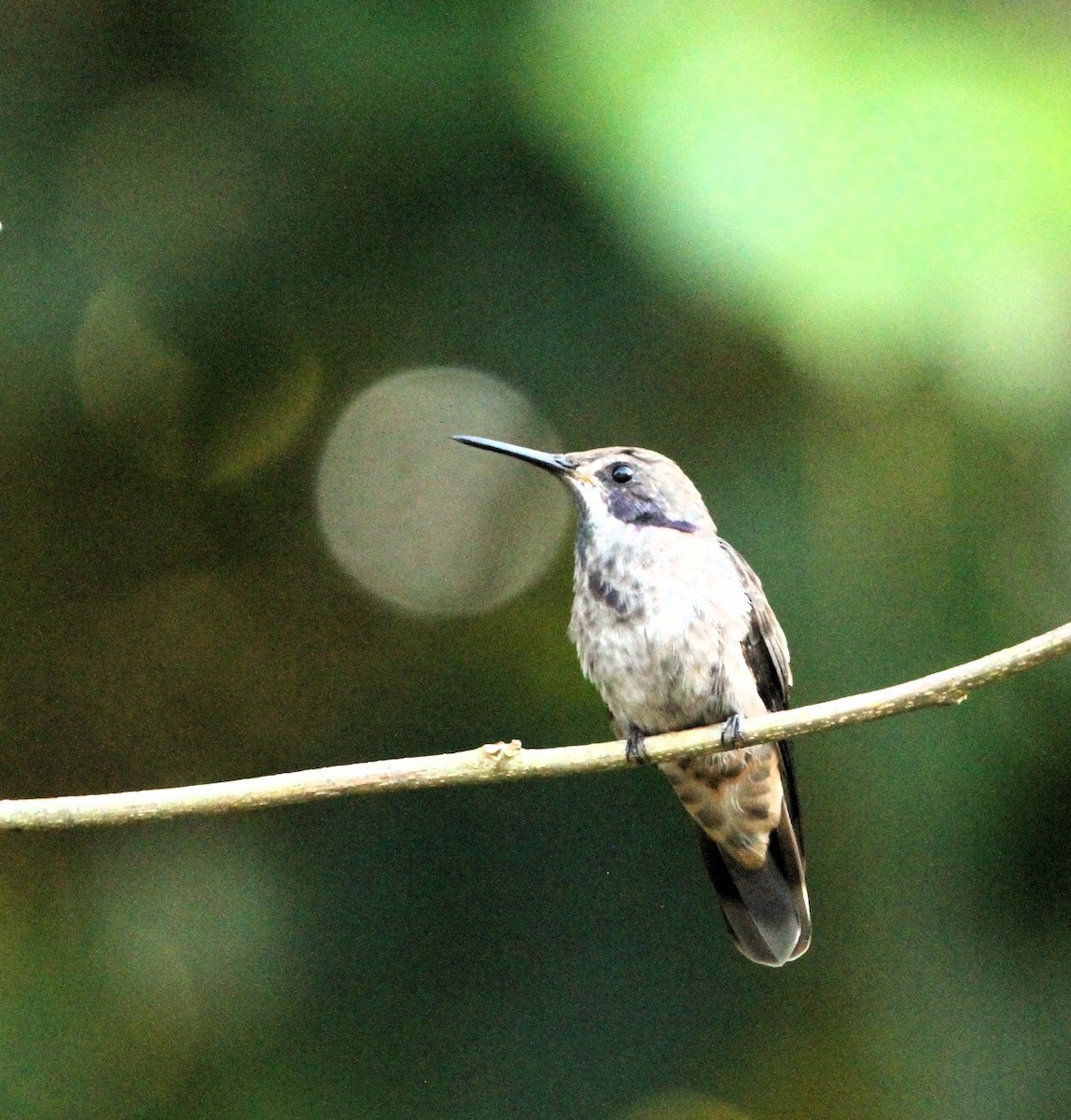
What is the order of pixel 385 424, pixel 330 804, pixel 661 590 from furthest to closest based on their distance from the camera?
1. pixel 385 424
2. pixel 330 804
3. pixel 661 590

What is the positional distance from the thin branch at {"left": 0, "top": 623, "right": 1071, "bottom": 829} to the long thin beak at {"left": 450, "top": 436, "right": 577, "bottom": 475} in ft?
3.68

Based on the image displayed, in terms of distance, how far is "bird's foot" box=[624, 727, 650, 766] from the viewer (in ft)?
7.80

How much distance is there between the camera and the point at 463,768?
217 centimetres

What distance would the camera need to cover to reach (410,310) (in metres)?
3.60

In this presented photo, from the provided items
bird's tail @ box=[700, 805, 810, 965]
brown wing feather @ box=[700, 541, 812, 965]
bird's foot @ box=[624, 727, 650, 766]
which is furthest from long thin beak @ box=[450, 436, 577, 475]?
bird's tail @ box=[700, 805, 810, 965]

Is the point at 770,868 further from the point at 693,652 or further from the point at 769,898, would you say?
the point at 693,652

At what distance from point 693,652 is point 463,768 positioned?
1.08 m

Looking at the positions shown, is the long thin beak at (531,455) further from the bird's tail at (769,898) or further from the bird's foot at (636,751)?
the bird's tail at (769,898)

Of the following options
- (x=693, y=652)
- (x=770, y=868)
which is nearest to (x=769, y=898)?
(x=770, y=868)

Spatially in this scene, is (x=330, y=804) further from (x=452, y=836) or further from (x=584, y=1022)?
(x=584, y=1022)

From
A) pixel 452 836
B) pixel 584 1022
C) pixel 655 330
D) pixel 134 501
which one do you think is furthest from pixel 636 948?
pixel 134 501

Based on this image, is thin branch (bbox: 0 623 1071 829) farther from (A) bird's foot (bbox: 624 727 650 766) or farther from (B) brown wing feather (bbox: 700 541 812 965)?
(B) brown wing feather (bbox: 700 541 812 965)

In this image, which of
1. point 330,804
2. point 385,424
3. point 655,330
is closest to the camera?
point 655,330

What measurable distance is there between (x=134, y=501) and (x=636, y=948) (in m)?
1.73
